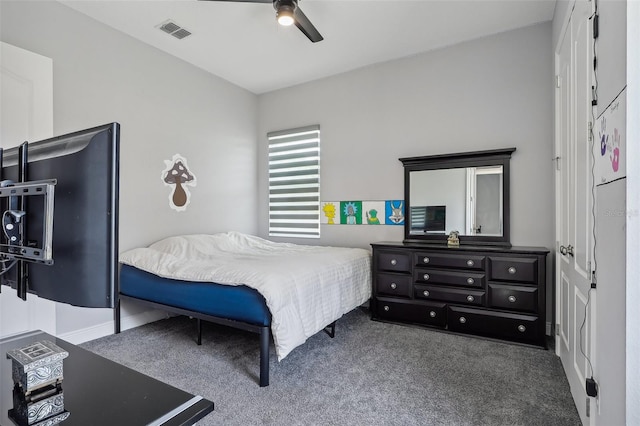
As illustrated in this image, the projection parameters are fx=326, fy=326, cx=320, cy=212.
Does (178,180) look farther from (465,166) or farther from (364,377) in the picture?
(465,166)

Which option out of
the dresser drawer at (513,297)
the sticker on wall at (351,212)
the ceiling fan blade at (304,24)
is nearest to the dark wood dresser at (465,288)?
the dresser drawer at (513,297)

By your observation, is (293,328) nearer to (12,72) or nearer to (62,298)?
(62,298)

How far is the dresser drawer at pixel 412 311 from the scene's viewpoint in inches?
121

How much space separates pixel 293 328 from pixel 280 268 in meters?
0.43

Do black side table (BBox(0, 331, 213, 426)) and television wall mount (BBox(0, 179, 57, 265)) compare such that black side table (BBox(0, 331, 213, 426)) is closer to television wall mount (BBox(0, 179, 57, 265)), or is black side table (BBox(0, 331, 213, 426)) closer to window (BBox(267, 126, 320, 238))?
television wall mount (BBox(0, 179, 57, 265))

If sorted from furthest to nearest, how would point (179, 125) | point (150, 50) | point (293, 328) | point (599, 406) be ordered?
point (179, 125) < point (150, 50) < point (293, 328) < point (599, 406)

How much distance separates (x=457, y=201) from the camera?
3428mm

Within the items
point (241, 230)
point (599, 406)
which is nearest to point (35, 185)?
point (599, 406)

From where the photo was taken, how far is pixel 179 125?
3.74 meters

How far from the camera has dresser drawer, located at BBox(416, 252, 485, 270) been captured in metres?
2.91

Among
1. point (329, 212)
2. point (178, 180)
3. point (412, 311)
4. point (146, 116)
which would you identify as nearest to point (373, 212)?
point (329, 212)

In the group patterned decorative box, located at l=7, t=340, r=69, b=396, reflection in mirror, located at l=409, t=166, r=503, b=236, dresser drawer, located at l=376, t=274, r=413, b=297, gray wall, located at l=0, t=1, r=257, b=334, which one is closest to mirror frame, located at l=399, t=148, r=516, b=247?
reflection in mirror, located at l=409, t=166, r=503, b=236

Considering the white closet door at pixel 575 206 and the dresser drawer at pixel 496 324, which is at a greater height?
the white closet door at pixel 575 206

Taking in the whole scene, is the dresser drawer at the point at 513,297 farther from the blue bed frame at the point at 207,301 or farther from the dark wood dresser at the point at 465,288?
the blue bed frame at the point at 207,301
